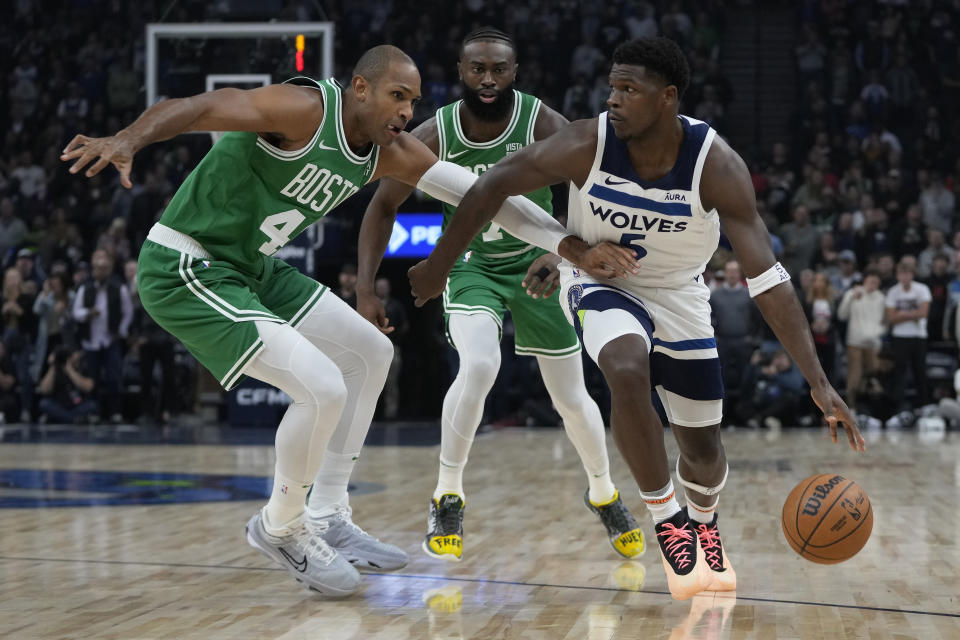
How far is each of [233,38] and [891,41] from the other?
31.6 feet

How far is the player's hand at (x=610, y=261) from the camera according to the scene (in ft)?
14.4

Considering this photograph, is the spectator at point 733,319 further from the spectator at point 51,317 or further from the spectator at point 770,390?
the spectator at point 51,317

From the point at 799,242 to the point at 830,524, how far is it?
10405 millimetres

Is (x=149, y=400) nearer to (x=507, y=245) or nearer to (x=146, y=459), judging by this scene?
(x=146, y=459)

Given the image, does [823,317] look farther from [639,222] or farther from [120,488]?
[639,222]

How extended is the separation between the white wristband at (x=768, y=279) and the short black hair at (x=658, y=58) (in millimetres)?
695

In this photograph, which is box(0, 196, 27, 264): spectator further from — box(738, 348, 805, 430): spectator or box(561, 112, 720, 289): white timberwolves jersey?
box(561, 112, 720, 289): white timberwolves jersey

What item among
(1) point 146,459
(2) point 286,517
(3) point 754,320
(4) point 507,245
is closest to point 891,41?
(3) point 754,320

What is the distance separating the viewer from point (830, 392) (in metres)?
4.18

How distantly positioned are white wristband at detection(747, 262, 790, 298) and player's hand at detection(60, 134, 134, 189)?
6.89ft

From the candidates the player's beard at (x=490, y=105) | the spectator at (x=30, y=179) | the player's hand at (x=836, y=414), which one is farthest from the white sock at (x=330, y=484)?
the spectator at (x=30, y=179)

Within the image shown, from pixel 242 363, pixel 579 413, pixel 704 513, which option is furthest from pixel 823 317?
pixel 242 363

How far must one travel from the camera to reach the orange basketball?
14.2 feet

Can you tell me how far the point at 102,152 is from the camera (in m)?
3.63
